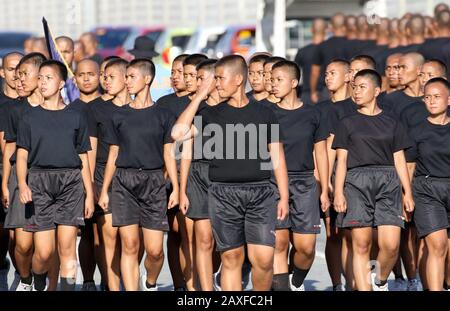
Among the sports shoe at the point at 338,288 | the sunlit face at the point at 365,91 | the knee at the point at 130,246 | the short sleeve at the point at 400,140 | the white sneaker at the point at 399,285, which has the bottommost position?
the white sneaker at the point at 399,285

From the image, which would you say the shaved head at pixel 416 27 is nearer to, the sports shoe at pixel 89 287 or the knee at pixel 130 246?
the sports shoe at pixel 89 287

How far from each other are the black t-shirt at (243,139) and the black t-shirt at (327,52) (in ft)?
33.8

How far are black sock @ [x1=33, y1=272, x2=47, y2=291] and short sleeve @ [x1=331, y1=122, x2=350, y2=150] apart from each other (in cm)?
259

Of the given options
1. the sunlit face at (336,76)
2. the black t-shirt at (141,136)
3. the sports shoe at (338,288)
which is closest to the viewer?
the black t-shirt at (141,136)

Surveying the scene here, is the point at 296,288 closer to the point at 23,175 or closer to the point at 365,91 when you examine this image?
the point at 365,91

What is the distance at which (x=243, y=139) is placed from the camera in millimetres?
11367

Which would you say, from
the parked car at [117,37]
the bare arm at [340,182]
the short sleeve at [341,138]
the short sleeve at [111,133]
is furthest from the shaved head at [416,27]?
the parked car at [117,37]

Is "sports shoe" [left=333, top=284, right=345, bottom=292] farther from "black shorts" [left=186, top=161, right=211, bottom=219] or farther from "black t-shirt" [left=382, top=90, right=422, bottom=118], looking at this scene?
"black t-shirt" [left=382, top=90, right=422, bottom=118]

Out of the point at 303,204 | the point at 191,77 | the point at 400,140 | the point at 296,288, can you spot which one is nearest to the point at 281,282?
the point at 296,288

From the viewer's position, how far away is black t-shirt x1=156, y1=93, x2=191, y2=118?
13.5 meters

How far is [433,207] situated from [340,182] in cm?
81

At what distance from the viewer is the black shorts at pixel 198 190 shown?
492 inches

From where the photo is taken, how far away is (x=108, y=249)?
12656mm

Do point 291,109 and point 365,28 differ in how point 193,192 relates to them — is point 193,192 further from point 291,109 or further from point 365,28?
point 365,28
